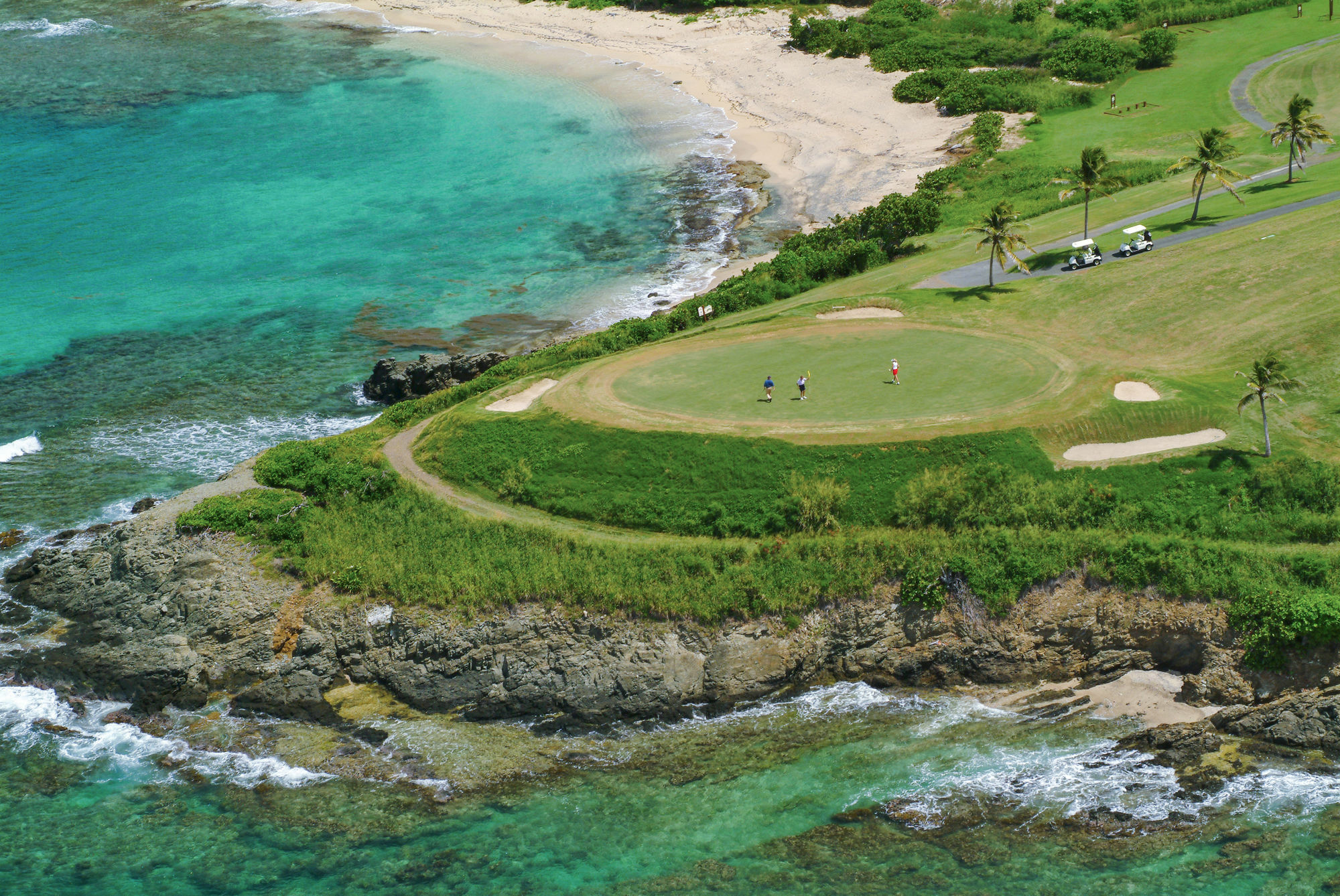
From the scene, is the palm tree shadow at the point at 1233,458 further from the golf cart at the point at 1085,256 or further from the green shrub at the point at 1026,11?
the green shrub at the point at 1026,11

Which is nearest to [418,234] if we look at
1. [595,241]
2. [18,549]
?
[595,241]

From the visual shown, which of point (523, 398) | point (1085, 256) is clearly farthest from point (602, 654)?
point (1085, 256)

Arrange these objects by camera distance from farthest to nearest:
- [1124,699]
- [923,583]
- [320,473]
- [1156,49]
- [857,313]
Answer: [1156,49], [857,313], [320,473], [923,583], [1124,699]

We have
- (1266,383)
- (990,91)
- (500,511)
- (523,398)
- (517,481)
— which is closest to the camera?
(1266,383)

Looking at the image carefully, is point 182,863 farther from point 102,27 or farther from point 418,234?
point 102,27

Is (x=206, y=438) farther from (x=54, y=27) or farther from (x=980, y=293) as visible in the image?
(x=54, y=27)

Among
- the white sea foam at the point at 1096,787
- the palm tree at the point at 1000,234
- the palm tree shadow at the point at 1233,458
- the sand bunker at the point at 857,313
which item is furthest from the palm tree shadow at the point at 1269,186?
the white sea foam at the point at 1096,787

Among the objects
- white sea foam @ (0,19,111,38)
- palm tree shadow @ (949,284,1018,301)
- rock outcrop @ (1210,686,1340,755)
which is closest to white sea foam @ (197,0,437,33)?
white sea foam @ (0,19,111,38)
